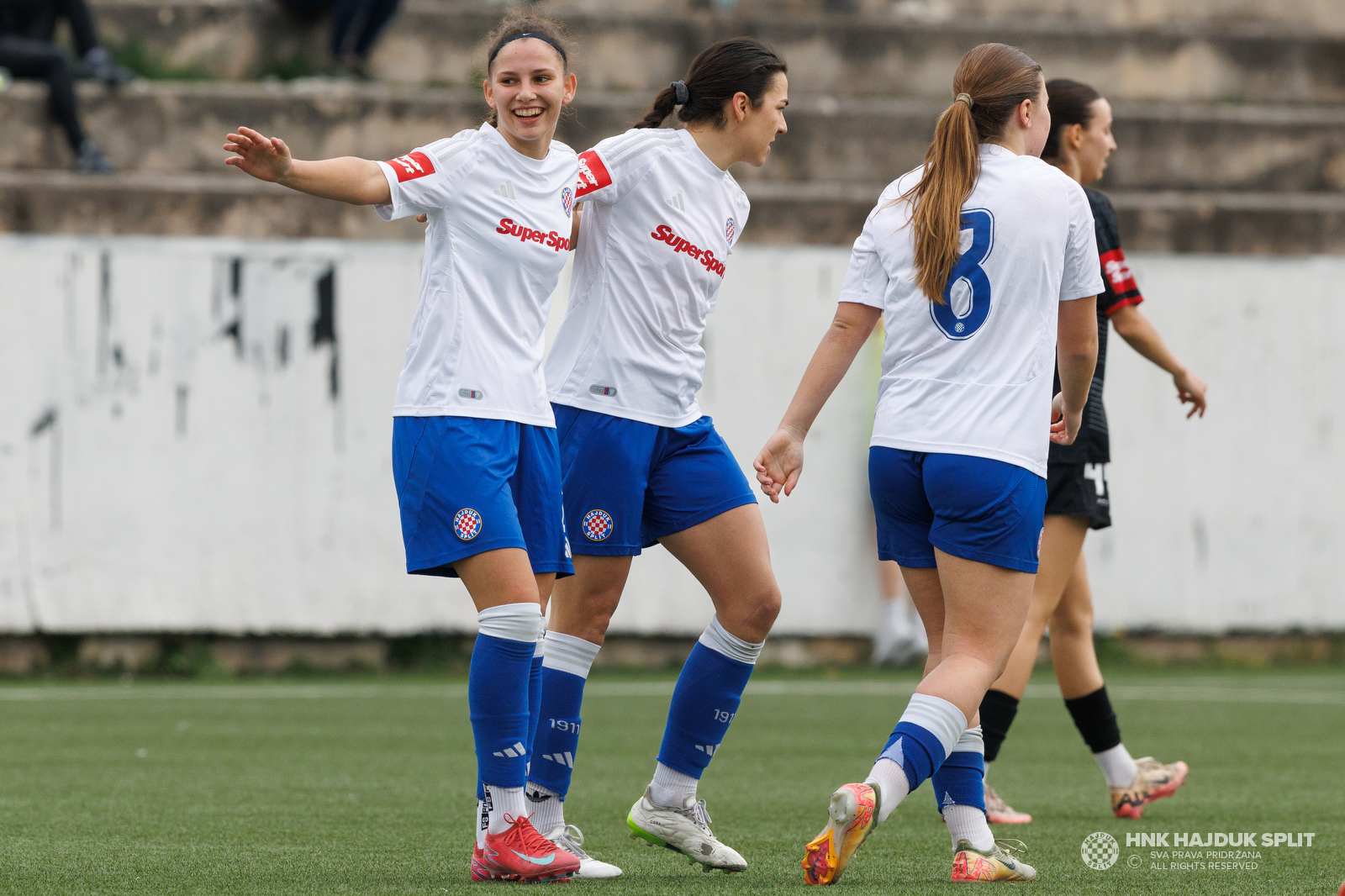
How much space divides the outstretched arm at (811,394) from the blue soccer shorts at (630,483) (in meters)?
0.42

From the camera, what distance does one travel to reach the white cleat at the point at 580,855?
3.88 metres

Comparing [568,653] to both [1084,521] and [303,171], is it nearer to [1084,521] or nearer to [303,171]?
[303,171]

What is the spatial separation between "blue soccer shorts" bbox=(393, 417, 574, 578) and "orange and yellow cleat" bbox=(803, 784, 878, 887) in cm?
91

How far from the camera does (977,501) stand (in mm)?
3619

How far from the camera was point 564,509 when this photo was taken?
4242 millimetres

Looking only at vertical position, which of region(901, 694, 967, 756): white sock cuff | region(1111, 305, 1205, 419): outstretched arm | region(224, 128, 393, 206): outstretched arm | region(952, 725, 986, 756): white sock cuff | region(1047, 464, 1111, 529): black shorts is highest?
region(224, 128, 393, 206): outstretched arm

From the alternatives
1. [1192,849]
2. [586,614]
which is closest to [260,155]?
[586,614]

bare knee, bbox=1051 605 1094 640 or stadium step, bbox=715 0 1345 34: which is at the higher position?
stadium step, bbox=715 0 1345 34

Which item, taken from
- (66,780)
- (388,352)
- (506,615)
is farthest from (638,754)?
→ (388,352)

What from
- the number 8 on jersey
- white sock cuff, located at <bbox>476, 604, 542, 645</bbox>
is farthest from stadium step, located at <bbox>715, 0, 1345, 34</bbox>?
white sock cuff, located at <bbox>476, 604, 542, 645</bbox>

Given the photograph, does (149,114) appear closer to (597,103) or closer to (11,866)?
(597,103)

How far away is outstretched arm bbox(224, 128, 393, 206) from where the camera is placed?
355cm

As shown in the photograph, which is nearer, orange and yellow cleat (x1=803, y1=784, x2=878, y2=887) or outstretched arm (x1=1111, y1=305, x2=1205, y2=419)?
orange and yellow cleat (x1=803, y1=784, x2=878, y2=887)

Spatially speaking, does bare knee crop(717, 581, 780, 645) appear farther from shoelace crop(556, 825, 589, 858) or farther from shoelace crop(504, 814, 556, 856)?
shoelace crop(504, 814, 556, 856)
